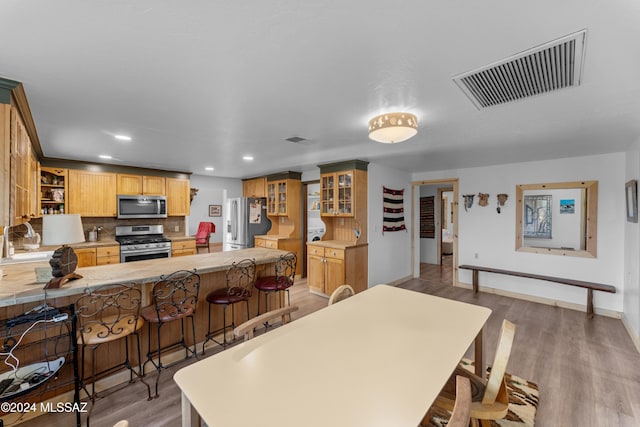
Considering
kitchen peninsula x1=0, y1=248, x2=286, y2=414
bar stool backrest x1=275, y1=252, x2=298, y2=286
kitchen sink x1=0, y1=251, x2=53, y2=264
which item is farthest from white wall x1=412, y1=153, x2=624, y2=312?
kitchen sink x1=0, y1=251, x2=53, y2=264

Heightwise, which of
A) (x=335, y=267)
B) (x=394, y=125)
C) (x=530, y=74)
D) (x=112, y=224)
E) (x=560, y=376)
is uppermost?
(x=530, y=74)

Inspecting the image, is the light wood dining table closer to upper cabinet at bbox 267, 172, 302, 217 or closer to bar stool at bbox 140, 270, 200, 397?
bar stool at bbox 140, 270, 200, 397

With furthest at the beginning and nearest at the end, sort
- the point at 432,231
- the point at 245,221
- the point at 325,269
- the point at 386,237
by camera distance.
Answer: the point at 432,231
the point at 245,221
the point at 386,237
the point at 325,269

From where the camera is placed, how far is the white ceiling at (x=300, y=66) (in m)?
1.14

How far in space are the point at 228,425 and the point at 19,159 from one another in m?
2.58

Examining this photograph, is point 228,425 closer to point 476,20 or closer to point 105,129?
point 476,20

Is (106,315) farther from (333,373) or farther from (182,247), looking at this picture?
(182,247)

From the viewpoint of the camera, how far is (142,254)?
4.78m

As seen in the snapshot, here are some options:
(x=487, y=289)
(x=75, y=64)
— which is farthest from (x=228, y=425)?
(x=487, y=289)

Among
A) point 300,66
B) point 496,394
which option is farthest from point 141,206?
point 496,394

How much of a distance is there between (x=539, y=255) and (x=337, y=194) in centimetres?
343

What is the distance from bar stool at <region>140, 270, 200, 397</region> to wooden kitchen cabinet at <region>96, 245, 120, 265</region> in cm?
275

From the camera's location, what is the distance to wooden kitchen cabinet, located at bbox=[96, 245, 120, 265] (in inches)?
175

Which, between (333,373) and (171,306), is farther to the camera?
(171,306)
